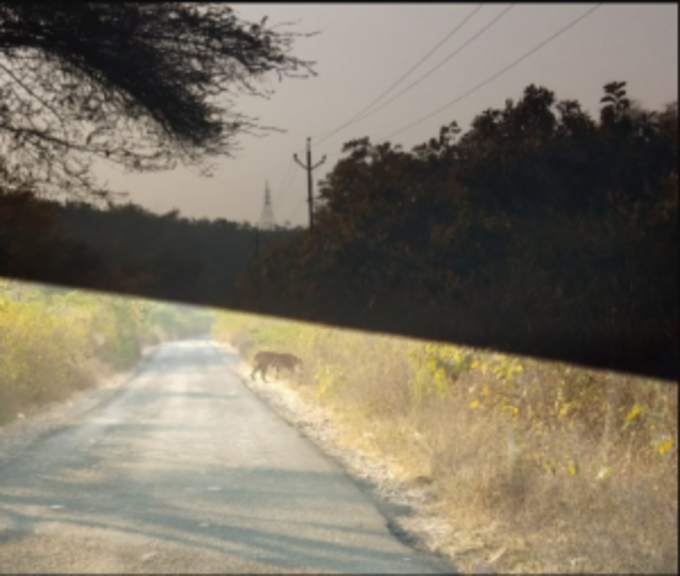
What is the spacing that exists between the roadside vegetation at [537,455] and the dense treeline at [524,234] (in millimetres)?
418

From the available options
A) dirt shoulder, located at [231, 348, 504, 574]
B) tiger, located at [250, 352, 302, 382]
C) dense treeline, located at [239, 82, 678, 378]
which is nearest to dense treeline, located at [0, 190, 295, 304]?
dirt shoulder, located at [231, 348, 504, 574]

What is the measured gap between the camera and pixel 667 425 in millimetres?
6691

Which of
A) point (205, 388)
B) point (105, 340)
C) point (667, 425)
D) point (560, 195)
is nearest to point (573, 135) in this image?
point (560, 195)

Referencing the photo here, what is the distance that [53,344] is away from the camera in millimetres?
23109

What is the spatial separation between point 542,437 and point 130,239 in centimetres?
440

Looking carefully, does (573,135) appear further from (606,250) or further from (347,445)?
(347,445)

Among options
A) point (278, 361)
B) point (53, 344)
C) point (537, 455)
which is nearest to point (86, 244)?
point (537, 455)

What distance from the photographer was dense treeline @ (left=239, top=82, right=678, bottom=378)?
9.55 metres

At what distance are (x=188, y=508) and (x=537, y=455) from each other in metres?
3.27

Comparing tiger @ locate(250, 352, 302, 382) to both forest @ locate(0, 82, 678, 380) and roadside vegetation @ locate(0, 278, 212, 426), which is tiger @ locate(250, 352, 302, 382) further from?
forest @ locate(0, 82, 678, 380)

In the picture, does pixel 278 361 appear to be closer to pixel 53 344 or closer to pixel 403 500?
pixel 53 344

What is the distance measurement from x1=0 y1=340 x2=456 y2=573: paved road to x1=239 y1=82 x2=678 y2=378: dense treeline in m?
2.77

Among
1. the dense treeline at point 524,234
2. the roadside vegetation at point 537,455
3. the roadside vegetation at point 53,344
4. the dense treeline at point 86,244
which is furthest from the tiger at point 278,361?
the dense treeline at point 86,244

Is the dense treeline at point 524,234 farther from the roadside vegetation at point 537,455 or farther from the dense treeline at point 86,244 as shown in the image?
the dense treeline at point 86,244
